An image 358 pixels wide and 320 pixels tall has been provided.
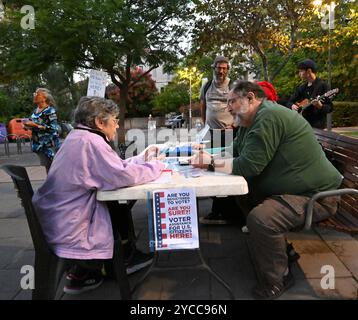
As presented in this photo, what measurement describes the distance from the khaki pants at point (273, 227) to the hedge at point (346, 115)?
A: 23.6m

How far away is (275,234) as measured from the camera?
9.23 ft

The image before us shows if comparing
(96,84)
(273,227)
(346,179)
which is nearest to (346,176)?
(346,179)

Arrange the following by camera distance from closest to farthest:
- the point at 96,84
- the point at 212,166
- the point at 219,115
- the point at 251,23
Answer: the point at 212,166, the point at 219,115, the point at 96,84, the point at 251,23

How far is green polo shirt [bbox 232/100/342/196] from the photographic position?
2.83 metres

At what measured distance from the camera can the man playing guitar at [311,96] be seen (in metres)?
5.07

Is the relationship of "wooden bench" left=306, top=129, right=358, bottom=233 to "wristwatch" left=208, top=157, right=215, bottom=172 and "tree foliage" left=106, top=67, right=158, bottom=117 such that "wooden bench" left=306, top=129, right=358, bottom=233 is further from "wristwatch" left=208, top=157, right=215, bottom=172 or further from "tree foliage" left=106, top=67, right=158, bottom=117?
"tree foliage" left=106, top=67, right=158, bottom=117

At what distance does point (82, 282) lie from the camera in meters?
3.26

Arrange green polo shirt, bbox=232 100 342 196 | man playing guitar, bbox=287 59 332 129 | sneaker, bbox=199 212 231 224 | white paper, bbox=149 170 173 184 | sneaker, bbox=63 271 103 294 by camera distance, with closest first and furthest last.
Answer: white paper, bbox=149 170 173 184 → green polo shirt, bbox=232 100 342 196 → sneaker, bbox=63 271 103 294 → sneaker, bbox=199 212 231 224 → man playing guitar, bbox=287 59 332 129

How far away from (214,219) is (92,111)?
2471 mm

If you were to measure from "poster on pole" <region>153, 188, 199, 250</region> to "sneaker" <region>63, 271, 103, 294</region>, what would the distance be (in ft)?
2.96

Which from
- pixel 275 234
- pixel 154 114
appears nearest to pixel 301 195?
pixel 275 234

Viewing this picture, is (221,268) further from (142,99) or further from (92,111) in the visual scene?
(142,99)

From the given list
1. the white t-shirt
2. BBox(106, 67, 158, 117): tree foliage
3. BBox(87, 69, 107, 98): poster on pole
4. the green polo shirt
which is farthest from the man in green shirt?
BBox(106, 67, 158, 117): tree foliage
